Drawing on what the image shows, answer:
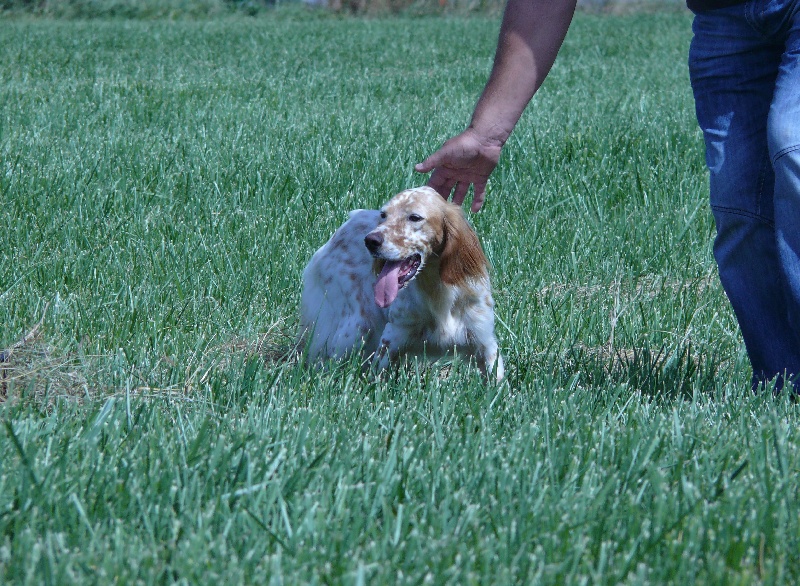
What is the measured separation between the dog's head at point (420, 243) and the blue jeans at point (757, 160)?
2.83ft

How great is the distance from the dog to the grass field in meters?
0.16

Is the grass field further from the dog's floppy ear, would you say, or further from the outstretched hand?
the outstretched hand

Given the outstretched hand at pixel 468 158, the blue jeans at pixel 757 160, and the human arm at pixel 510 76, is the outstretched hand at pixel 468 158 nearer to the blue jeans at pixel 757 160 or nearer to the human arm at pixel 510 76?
the human arm at pixel 510 76

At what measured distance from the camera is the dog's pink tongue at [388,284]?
11.2 ft

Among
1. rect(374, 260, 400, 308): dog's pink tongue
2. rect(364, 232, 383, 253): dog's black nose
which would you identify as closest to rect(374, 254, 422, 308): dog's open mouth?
rect(374, 260, 400, 308): dog's pink tongue

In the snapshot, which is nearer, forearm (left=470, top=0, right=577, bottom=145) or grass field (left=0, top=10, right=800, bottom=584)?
grass field (left=0, top=10, right=800, bottom=584)

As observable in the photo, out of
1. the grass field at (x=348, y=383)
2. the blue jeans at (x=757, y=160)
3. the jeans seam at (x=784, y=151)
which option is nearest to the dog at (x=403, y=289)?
the grass field at (x=348, y=383)

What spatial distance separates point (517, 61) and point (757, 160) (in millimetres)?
798

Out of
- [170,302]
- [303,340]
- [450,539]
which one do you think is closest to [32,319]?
[170,302]

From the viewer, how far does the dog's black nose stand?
3.39 m

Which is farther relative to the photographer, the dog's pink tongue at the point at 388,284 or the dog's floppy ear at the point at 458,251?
the dog's floppy ear at the point at 458,251

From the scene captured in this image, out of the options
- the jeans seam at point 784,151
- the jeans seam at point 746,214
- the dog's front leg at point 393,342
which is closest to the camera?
the jeans seam at point 784,151

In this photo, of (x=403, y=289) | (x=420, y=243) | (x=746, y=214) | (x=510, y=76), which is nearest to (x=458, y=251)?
(x=420, y=243)

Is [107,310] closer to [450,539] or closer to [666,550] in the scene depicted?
[450,539]
